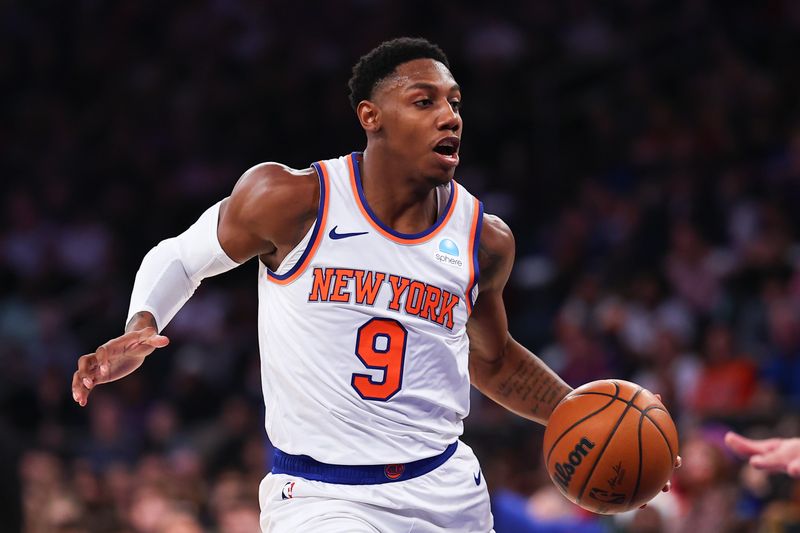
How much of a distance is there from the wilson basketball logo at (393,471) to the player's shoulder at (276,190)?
0.92 metres

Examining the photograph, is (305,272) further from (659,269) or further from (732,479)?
(659,269)

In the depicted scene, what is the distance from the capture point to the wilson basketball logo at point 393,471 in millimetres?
4035

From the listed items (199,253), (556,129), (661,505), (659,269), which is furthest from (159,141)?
(199,253)

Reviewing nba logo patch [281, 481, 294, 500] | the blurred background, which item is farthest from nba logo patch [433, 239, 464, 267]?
the blurred background

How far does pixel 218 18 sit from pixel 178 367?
16.8 feet

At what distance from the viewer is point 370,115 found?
439cm

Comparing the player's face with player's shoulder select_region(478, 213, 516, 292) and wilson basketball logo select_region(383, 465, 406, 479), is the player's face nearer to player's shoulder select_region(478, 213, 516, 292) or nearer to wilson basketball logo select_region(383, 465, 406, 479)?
player's shoulder select_region(478, 213, 516, 292)

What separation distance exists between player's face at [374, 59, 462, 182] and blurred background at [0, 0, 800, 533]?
2872 millimetres

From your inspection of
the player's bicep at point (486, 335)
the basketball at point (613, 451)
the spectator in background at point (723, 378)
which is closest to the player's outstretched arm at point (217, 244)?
the player's bicep at point (486, 335)

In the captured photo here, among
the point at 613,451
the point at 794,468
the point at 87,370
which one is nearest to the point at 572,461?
the point at 613,451

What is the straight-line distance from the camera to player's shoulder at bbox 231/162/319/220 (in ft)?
13.5

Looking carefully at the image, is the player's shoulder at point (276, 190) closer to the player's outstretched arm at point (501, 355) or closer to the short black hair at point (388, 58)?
the short black hair at point (388, 58)

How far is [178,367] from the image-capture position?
11.0 metres

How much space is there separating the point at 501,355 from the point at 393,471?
0.86 m
